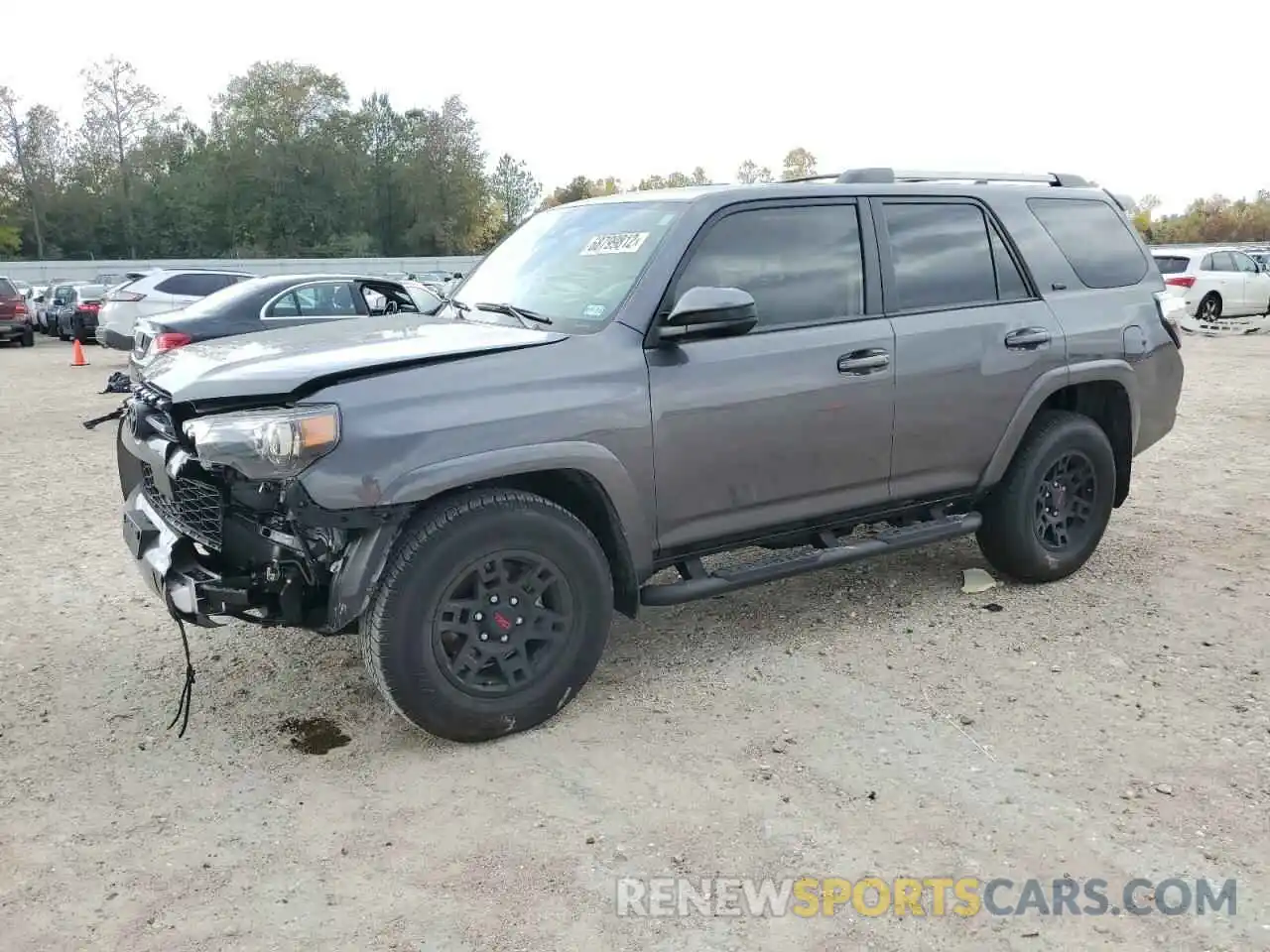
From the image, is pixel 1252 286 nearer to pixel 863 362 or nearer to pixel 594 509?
pixel 863 362

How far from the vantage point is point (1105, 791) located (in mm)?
3244

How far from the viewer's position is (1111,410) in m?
5.28

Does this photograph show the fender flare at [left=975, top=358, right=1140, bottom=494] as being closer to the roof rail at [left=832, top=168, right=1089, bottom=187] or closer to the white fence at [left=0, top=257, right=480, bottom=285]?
the roof rail at [left=832, top=168, right=1089, bottom=187]

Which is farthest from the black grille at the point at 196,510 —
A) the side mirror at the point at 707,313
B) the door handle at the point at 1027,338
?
the door handle at the point at 1027,338

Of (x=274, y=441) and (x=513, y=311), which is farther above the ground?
(x=513, y=311)

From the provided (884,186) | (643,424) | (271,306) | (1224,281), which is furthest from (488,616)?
(1224,281)

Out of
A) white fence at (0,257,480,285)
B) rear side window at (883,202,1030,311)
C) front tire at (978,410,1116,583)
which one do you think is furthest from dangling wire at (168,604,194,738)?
white fence at (0,257,480,285)

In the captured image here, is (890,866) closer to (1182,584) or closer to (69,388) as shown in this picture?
(1182,584)

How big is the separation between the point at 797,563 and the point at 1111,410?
2194mm

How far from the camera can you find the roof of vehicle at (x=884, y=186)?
420 cm

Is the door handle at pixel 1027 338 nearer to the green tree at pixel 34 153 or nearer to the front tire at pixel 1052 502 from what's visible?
the front tire at pixel 1052 502

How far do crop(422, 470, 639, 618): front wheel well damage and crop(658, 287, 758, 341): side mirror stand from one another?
62 centimetres

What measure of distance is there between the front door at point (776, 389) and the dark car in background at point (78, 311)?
20.3 m

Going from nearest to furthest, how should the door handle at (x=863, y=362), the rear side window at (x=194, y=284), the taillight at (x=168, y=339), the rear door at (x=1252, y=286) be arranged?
the door handle at (x=863, y=362) < the taillight at (x=168, y=339) < the rear side window at (x=194, y=284) < the rear door at (x=1252, y=286)
